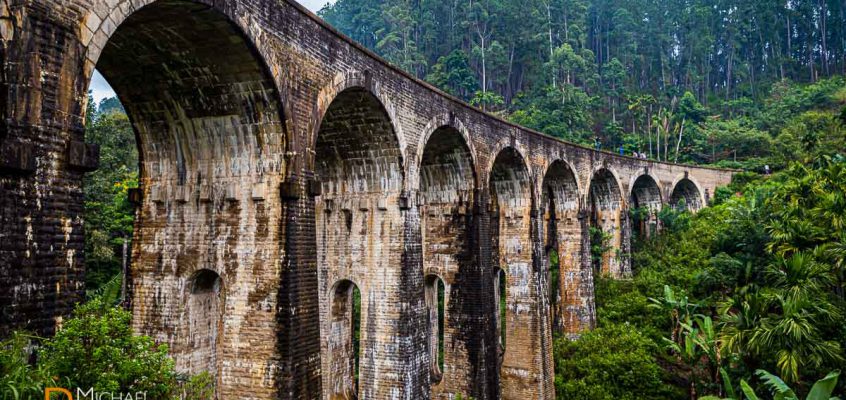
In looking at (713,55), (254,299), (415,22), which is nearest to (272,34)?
(254,299)

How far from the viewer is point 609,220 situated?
2791 cm

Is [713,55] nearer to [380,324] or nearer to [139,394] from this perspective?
[380,324]

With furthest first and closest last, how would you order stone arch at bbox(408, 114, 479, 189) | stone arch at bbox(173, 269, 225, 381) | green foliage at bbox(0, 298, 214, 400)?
stone arch at bbox(408, 114, 479, 189) < stone arch at bbox(173, 269, 225, 381) < green foliage at bbox(0, 298, 214, 400)

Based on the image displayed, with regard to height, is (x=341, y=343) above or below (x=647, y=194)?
below

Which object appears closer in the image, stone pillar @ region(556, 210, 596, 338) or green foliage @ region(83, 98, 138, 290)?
green foliage @ region(83, 98, 138, 290)

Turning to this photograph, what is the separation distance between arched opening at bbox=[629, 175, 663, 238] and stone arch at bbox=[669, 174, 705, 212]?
3.64 meters

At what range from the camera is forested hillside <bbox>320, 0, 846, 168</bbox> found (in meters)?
47.3

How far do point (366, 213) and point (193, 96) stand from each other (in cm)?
525

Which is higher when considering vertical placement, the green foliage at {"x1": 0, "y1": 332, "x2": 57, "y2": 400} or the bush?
the green foliage at {"x1": 0, "y1": 332, "x2": 57, "y2": 400}

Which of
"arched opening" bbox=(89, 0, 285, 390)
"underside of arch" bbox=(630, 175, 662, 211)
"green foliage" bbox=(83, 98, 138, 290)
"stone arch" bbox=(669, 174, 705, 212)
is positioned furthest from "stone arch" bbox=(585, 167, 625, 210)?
"arched opening" bbox=(89, 0, 285, 390)

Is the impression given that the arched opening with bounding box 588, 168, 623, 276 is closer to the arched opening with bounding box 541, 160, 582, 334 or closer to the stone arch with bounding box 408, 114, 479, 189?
the arched opening with bounding box 541, 160, 582, 334

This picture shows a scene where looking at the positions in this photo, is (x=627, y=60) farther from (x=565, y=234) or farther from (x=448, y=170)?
(x=448, y=170)

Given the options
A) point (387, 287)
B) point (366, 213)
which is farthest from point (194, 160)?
point (387, 287)

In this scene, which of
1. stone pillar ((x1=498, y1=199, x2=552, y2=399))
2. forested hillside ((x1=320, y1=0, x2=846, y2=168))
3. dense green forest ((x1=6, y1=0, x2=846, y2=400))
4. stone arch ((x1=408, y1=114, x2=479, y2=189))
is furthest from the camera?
forested hillside ((x1=320, y1=0, x2=846, y2=168))
